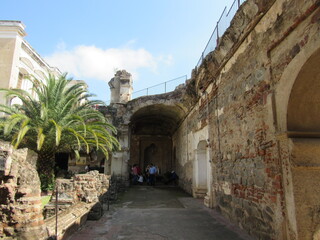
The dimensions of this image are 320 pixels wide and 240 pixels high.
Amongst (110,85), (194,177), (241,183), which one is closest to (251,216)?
(241,183)

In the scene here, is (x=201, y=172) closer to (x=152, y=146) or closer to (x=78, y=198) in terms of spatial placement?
(x=78, y=198)

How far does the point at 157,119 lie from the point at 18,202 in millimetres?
14342

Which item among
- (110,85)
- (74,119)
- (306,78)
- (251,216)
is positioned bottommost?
(251,216)

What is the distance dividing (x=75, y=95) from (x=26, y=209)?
7292 mm

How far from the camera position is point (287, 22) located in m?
3.56

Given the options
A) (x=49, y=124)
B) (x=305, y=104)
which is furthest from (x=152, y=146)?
(x=305, y=104)

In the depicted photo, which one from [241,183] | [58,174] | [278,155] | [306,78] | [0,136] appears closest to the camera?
[306,78]

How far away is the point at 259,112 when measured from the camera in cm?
435

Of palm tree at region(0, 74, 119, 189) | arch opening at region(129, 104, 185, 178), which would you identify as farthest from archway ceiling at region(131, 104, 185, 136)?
palm tree at region(0, 74, 119, 189)

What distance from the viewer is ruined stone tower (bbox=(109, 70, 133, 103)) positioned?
49.4 feet

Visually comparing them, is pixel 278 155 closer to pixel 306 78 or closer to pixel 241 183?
pixel 306 78

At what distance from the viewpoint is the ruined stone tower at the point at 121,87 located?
15055mm

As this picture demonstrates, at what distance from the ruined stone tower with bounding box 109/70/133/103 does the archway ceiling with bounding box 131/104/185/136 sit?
1349mm

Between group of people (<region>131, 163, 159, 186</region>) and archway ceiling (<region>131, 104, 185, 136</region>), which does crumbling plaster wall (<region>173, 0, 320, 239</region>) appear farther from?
group of people (<region>131, 163, 159, 186</region>)
